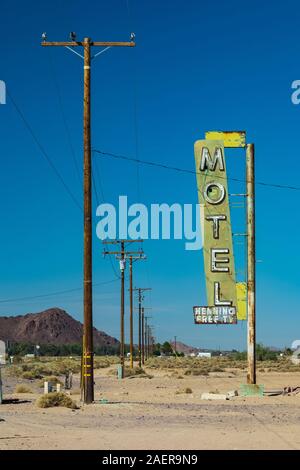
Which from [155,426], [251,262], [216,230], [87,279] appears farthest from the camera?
[216,230]

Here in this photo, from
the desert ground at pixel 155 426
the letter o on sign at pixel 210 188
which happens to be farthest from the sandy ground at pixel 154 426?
the letter o on sign at pixel 210 188

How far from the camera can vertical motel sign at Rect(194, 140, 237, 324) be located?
1366 inches

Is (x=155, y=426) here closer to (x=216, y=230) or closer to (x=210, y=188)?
(x=216, y=230)

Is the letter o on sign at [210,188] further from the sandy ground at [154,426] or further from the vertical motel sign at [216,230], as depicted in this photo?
the sandy ground at [154,426]

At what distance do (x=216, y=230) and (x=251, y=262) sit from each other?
7.37 feet

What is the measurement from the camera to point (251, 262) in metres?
33.3

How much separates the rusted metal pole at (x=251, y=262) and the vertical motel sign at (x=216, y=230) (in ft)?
4.30

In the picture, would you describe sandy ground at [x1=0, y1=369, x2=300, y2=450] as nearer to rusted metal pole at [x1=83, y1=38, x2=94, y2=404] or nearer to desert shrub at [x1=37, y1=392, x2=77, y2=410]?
desert shrub at [x1=37, y1=392, x2=77, y2=410]

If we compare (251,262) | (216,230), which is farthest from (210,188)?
(251,262)

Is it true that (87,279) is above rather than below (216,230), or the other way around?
below

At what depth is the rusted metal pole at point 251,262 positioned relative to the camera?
32938 mm

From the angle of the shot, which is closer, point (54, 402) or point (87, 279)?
point (54, 402)

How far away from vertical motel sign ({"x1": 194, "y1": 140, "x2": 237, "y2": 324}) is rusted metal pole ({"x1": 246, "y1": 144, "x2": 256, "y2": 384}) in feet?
4.30

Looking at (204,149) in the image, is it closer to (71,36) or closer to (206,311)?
(206,311)
